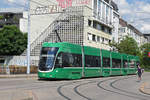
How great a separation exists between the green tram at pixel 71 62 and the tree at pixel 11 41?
26.3 m

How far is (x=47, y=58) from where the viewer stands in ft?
73.6

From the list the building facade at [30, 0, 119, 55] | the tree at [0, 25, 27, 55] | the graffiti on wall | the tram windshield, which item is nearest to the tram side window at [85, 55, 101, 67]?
the tram windshield

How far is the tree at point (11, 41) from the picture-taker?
2113 inches

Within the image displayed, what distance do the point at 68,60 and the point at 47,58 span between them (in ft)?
6.83

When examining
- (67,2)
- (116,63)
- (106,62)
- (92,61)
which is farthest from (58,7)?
(92,61)

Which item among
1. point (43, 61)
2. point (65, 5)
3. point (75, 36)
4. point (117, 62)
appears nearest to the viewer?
point (43, 61)

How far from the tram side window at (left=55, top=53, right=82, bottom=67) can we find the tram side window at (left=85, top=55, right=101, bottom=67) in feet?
5.20

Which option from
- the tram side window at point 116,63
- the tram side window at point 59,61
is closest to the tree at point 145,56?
the tram side window at point 116,63

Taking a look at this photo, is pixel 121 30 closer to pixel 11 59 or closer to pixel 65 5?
pixel 65 5

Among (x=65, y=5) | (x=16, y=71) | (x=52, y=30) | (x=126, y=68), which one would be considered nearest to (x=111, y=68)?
(x=126, y=68)

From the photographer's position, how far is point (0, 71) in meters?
29.9

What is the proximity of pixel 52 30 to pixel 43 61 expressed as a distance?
74.0 ft

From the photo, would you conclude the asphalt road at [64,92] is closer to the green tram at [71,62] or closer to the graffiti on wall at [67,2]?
the green tram at [71,62]

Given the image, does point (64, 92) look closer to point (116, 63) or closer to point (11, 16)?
point (116, 63)
